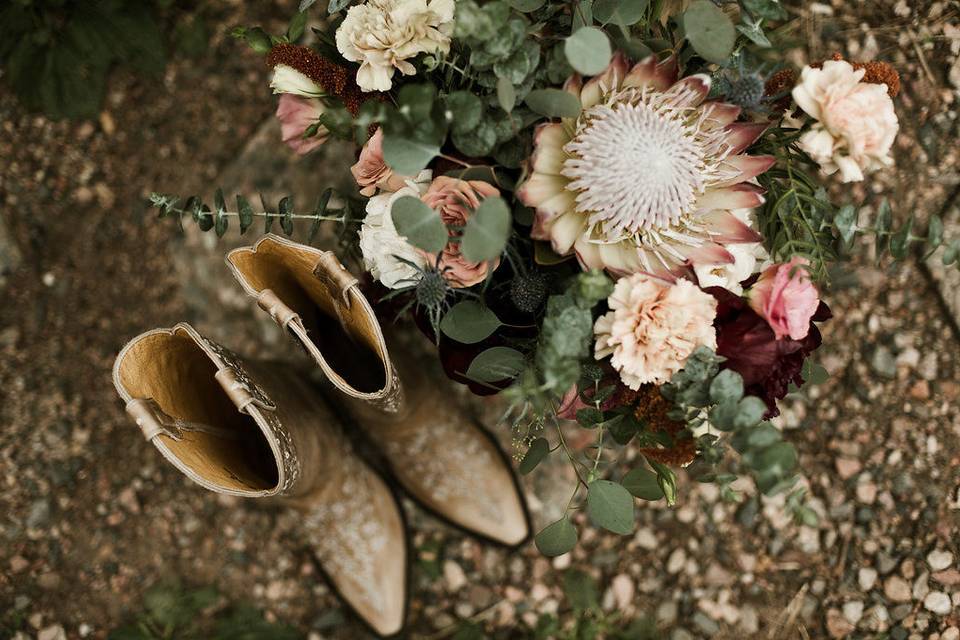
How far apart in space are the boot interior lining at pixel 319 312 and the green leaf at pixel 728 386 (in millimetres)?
373

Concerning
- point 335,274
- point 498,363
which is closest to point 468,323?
point 498,363

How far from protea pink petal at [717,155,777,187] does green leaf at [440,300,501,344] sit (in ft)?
0.99

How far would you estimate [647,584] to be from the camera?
4.60ft

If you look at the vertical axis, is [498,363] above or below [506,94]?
below

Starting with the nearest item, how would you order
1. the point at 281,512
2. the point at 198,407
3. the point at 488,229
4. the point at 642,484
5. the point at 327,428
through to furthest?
1. the point at 488,229
2. the point at 642,484
3. the point at 198,407
4. the point at 327,428
5. the point at 281,512

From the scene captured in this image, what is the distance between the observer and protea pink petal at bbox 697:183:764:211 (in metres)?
0.80

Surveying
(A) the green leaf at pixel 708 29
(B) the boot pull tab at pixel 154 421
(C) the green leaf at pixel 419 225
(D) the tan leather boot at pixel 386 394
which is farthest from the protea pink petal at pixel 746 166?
(B) the boot pull tab at pixel 154 421

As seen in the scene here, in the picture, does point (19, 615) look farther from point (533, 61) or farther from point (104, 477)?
point (533, 61)

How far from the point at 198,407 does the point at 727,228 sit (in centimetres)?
72

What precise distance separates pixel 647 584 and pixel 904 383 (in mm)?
603

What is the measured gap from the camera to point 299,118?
885 millimetres

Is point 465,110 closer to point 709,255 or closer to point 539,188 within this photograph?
point 539,188

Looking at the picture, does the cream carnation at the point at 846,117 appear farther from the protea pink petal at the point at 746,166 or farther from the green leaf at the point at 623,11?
the green leaf at the point at 623,11

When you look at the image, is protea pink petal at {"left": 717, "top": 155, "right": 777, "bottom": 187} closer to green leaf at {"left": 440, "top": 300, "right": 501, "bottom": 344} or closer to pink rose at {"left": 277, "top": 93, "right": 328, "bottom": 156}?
green leaf at {"left": 440, "top": 300, "right": 501, "bottom": 344}
